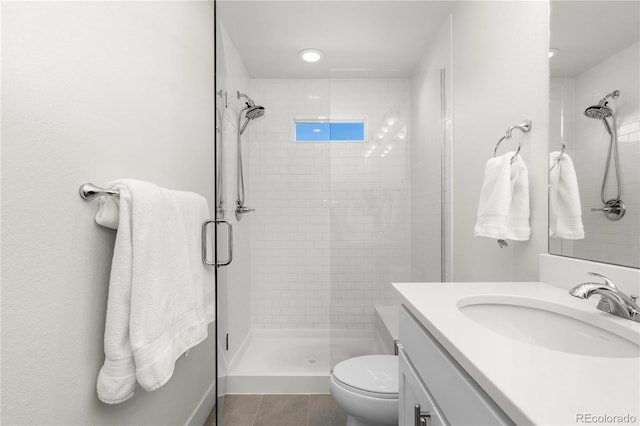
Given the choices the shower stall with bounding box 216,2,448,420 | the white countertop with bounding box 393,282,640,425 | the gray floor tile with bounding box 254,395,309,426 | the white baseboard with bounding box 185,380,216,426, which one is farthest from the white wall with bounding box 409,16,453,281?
the white baseboard with bounding box 185,380,216,426

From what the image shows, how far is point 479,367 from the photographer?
53cm

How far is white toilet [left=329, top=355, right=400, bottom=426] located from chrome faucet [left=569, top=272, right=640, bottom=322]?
2.89ft

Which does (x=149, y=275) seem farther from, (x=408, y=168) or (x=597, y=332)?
(x=408, y=168)

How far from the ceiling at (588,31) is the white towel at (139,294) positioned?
147 centimetres

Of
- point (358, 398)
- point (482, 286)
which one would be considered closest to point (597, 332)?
point (482, 286)

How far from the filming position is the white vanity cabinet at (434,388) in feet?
1.80

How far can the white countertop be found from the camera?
407 millimetres

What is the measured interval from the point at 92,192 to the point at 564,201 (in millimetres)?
1552

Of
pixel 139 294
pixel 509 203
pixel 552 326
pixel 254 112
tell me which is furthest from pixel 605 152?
pixel 254 112

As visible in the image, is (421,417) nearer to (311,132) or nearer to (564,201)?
(564,201)

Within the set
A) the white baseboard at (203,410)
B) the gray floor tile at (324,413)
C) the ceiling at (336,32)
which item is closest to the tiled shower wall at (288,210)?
the ceiling at (336,32)

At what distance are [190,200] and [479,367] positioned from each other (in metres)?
1.19

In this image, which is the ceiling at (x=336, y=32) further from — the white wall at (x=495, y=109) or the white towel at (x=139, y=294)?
the white towel at (x=139, y=294)

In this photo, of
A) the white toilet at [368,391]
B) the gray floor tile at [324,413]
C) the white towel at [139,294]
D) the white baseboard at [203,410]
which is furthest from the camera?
the gray floor tile at [324,413]
